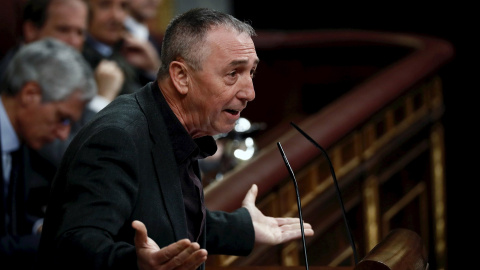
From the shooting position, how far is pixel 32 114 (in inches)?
109

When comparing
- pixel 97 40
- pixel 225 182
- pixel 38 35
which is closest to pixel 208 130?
pixel 225 182

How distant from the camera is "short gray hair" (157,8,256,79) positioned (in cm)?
132

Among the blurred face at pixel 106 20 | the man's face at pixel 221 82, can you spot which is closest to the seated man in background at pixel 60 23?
the blurred face at pixel 106 20

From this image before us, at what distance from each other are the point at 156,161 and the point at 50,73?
1608mm

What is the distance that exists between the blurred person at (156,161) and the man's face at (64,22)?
213 centimetres

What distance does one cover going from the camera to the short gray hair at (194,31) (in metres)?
1.32

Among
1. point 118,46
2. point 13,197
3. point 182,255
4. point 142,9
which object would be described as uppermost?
point 182,255

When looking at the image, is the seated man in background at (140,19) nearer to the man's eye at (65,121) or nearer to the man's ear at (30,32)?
the man's ear at (30,32)

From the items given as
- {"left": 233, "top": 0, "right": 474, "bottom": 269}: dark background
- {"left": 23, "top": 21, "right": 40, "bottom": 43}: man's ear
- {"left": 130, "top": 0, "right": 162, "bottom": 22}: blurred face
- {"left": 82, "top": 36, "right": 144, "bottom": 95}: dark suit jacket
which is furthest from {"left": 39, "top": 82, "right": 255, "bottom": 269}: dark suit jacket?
{"left": 233, "top": 0, "right": 474, "bottom": 269}: dark background

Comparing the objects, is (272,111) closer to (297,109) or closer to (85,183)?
(297,109)

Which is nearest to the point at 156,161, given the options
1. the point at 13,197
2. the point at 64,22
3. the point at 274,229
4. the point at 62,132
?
the point at 274,229

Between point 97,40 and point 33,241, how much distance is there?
152 cm

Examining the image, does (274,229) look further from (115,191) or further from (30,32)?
(30,32)

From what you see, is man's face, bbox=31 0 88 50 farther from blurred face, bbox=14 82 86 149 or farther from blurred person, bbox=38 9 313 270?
blurred person, bbox=38 9 313 270
